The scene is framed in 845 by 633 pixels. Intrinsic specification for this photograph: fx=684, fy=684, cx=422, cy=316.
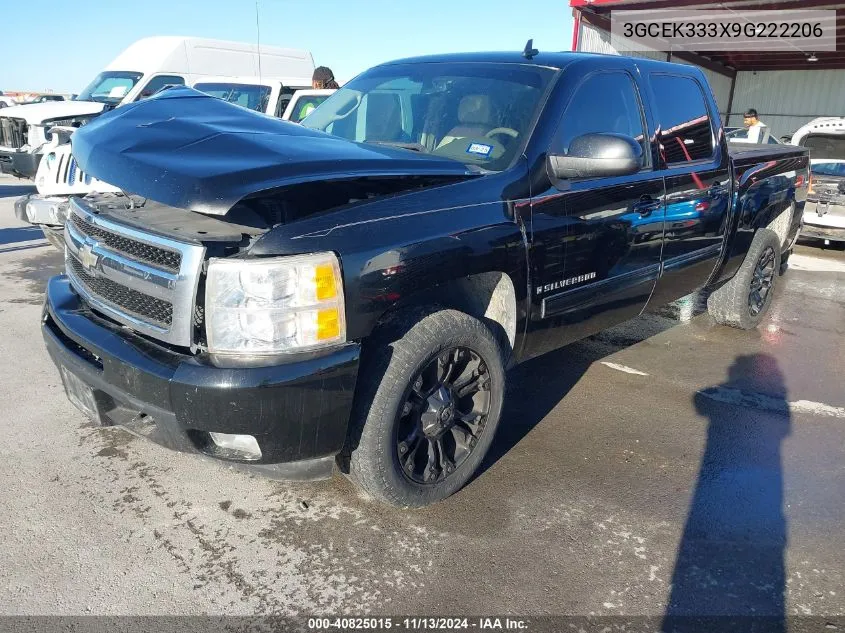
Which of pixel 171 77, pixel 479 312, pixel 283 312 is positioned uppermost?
pixel 171 77

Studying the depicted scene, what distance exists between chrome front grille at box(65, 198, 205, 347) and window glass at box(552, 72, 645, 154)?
5.83 feet

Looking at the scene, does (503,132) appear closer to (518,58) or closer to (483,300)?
(518,58)

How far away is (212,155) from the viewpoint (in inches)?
97.7

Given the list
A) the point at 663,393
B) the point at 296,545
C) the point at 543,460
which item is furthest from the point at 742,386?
the point at 296,545

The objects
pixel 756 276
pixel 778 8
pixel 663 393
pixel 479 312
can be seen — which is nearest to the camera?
pixel 479 312

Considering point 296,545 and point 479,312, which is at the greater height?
point 479,312

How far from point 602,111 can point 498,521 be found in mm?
2120

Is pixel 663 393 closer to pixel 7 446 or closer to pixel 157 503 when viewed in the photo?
pixel 157 503

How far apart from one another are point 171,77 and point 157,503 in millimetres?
11703

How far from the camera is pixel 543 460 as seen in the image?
10.9 feet

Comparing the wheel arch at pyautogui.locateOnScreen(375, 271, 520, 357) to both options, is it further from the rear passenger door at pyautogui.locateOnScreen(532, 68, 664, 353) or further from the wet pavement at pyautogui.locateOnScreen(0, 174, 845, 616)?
the wet pavement at pyautogui.locateOnScreen(0, 174, 845, 616)

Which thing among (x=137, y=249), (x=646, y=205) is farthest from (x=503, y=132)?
(x=137, y=249)

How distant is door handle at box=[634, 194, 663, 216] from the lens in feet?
11.8

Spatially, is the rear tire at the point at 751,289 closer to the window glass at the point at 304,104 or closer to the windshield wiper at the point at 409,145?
the windshield wiper at the point at 409,145
